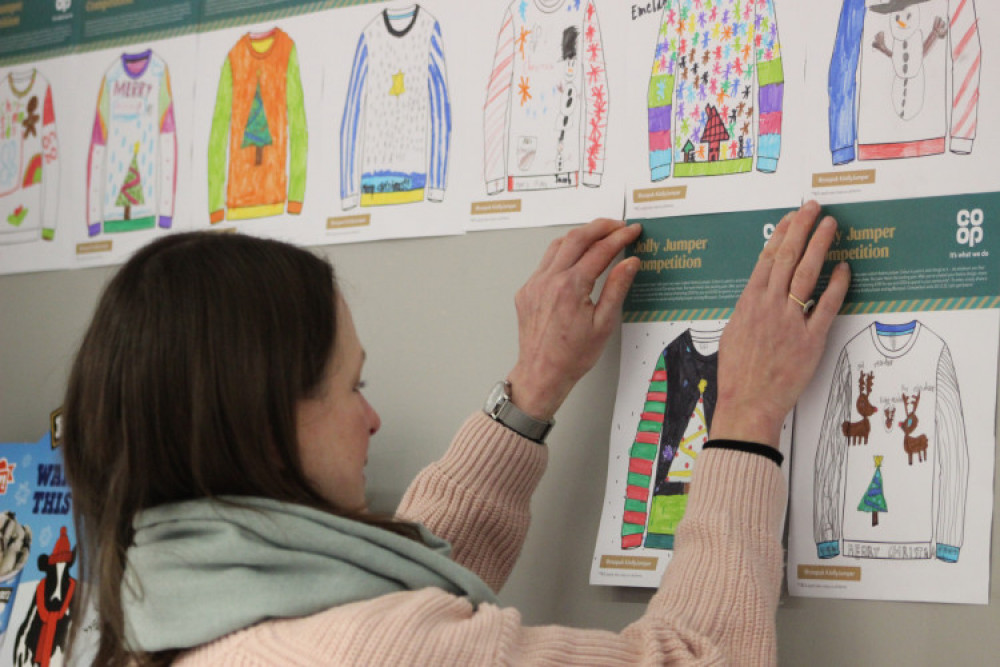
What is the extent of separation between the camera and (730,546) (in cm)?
115

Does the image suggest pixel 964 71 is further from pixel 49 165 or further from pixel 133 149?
pixel 49 165

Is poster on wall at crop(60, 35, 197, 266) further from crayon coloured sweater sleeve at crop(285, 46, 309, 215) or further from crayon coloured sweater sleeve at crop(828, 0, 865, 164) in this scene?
crayon coloured sweater sleeve at crop(828, 0, 865, 164)

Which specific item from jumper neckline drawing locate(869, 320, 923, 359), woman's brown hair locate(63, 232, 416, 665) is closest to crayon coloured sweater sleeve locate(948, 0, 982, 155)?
jumper neckline drawing locate(869, 320, 923, 359)

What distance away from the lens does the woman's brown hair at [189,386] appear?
1.03 m

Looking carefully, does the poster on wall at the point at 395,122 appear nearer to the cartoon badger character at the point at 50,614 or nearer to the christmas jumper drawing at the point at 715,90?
the christmas jumper drawing at the point at 715,90

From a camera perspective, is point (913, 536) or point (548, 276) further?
point (548, 276)

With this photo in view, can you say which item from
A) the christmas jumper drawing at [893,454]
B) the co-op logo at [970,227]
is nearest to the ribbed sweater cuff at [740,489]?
the christmas jumper drawing at [893,454]

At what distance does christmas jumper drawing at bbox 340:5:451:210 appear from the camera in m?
1.65

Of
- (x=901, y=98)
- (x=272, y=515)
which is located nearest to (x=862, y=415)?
(x=901, y=98)

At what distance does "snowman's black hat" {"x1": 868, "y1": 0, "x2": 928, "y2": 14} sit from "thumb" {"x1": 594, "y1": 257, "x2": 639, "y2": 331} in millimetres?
410

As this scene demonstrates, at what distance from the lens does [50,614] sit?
1.80 m

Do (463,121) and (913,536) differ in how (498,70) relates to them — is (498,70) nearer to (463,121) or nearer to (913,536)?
(463,121)

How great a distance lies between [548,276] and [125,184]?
0.87 metres

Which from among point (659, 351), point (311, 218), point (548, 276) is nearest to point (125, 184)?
point (311, 218)
